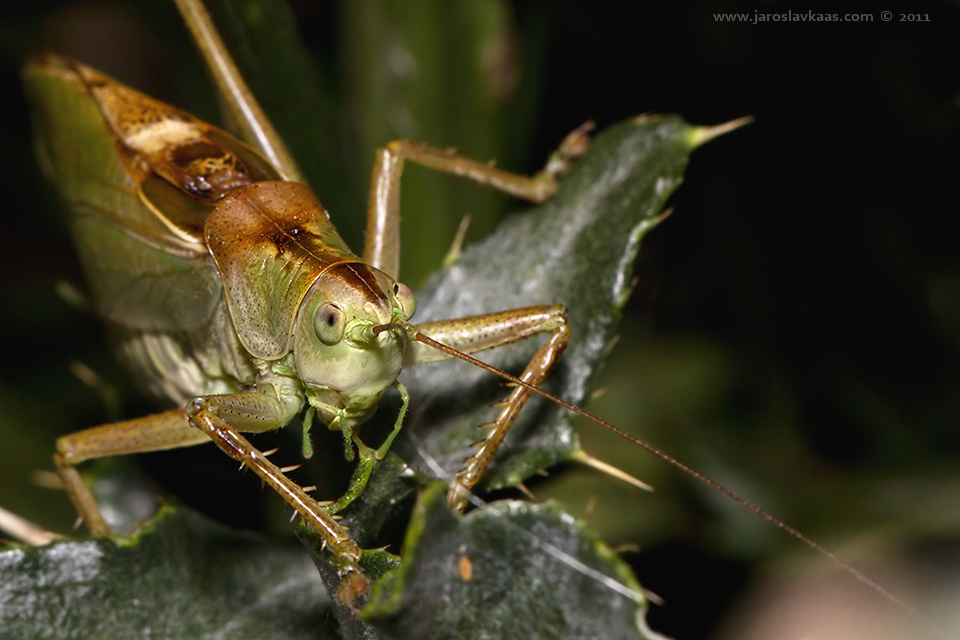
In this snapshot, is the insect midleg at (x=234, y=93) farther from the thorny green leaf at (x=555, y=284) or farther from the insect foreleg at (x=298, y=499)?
the insect foreleg at (x=298, y=499)

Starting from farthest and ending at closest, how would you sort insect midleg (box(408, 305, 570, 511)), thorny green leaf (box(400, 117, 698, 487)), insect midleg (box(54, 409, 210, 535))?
insect midleg (box(54, 409, 210, 535)) < thorny green leaf (box(400, 117, 698, 487)) < insect midleg (box(408, 305, 570, 511))

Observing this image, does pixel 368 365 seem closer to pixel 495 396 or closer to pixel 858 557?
pixel 495 396

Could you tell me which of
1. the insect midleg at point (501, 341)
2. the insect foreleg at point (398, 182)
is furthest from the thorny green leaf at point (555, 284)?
the insect foreleg at point (398, 182)

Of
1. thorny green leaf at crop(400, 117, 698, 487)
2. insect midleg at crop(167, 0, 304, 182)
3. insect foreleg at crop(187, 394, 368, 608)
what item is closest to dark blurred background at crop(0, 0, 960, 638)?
insect midleg at crop(167, 0, 304, 182)

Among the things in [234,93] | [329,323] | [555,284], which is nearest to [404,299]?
[329,323]

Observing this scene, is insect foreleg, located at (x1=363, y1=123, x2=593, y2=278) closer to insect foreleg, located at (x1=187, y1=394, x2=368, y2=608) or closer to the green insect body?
the green insect body

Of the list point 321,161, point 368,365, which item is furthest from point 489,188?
point 368,365

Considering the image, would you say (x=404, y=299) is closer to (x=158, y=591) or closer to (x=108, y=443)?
(x=158, y=591)
